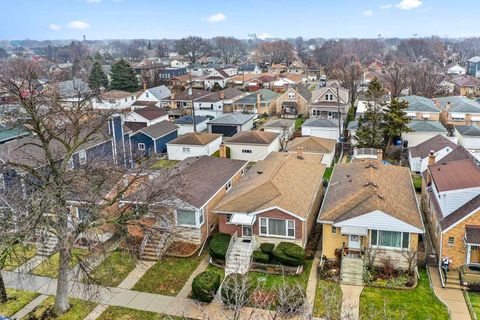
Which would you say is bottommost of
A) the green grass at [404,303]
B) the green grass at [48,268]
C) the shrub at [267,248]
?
the green grass at [404,303]

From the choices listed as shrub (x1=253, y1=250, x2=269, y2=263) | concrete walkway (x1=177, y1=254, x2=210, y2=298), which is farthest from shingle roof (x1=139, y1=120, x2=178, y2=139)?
shrub (x1=253, y1=250, x2=269, y2=263)

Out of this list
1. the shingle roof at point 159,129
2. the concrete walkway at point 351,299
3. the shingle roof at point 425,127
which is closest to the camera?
the concrete walkway at point 351,299

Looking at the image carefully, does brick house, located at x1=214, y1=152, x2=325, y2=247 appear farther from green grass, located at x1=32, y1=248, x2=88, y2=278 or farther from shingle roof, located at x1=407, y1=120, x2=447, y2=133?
shingle roof, located at x1=407, y1=120, x2=447, y2=133

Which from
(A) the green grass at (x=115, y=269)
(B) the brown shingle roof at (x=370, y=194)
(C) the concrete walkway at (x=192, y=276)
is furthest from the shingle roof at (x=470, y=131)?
(A) the green grass at (x=115, y=269)

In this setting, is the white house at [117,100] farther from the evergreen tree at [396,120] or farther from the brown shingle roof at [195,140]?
the evergreen tree at [396,120]

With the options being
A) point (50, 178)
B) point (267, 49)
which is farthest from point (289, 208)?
point (267, 49)

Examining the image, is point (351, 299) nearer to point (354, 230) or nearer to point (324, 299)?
point (324, 299)

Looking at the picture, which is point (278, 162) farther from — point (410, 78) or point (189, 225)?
point (410, 78)
